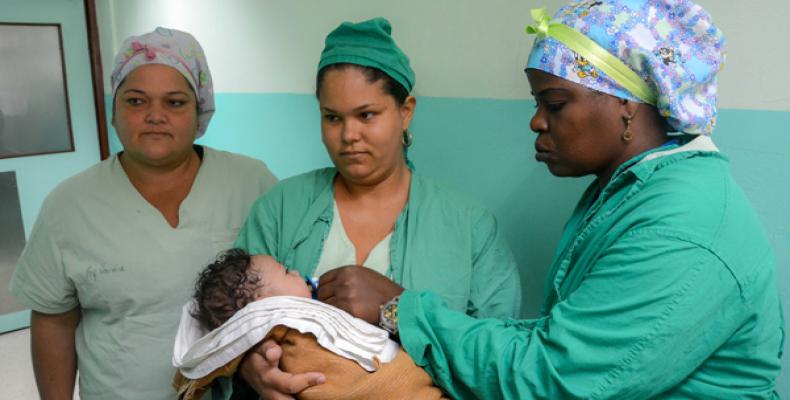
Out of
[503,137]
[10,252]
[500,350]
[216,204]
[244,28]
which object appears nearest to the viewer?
[500,350]

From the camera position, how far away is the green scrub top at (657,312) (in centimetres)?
86

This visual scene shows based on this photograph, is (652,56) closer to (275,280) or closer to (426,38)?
(275,280)

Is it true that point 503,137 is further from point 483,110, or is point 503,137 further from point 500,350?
point 500,350

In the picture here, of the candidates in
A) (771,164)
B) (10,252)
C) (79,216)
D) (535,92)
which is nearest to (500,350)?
(535,92)

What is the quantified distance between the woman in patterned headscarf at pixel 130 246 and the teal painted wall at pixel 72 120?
257 centimetres

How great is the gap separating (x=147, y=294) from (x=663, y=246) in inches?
55.5

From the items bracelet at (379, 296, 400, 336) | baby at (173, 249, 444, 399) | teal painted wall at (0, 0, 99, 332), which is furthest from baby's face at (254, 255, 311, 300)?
teal painted wall at (0, 0, 99, 332)

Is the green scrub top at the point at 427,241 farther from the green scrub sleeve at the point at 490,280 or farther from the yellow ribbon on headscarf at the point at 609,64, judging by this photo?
the yellow ribbon on headscarf at the point at 609,64

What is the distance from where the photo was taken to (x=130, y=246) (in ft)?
5.26

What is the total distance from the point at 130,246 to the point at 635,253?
4.63ft

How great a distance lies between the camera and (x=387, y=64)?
1.33 m

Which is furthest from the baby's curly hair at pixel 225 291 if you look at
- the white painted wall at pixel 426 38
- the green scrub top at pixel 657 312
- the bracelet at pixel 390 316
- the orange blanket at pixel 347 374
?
the white painted wall at pixel 426 38

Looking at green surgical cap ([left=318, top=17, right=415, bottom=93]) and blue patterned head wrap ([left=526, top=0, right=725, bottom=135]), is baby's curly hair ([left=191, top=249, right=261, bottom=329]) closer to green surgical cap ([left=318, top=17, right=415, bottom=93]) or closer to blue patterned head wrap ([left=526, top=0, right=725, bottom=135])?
green surgical cap ([left=318, top=17, right=415, bottom=93])

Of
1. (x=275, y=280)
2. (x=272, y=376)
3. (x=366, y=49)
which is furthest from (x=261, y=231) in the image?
(x=366, y=49)
